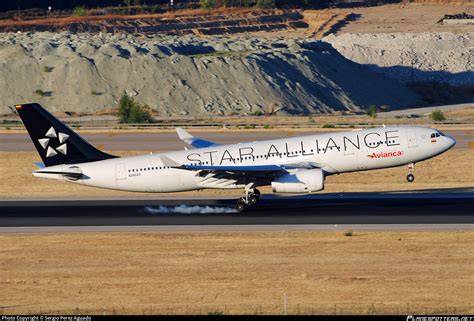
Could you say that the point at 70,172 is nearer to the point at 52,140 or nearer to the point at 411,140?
the point at 52,140

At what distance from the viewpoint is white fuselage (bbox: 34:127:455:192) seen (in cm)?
5119

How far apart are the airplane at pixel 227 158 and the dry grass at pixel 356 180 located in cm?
758

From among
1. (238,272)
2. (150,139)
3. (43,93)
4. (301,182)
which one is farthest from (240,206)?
(43,93)

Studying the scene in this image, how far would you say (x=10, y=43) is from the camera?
14388 cm

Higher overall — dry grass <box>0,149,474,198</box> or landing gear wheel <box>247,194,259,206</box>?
landing gear wheel <box>247,194,259,206</box>

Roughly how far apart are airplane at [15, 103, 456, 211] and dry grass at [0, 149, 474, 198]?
758 cm

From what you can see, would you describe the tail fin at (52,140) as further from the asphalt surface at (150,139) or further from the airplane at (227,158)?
the asphalt surface at (150,139)

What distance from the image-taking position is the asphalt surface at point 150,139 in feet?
264

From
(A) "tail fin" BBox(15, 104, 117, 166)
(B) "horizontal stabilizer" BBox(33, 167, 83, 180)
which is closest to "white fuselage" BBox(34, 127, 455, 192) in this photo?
(B) "horizontal stabilizer" BBox(33, 167, 83, 180)

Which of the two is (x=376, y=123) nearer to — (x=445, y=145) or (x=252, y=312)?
(x=445, y=145)

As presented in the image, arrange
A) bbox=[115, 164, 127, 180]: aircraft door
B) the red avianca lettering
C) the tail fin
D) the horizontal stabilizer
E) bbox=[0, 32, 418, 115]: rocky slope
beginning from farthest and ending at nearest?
bbox=[0, 32, 418, 115]: rocky slope
bbox=[115, 164, 127, 180]: aircraft door
the red avianca lettering
the horizontal stabilizer
the tail fin

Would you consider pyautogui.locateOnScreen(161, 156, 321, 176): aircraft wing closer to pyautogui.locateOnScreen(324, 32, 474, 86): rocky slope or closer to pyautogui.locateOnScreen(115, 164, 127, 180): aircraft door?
pyautogui.locateOnScreen(115, 164, 127, 180): aircraft door

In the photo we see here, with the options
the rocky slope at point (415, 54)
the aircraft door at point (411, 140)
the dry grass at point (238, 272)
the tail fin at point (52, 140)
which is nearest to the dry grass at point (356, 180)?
the tail fin at point (52, 140)

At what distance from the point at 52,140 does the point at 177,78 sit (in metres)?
81.0
